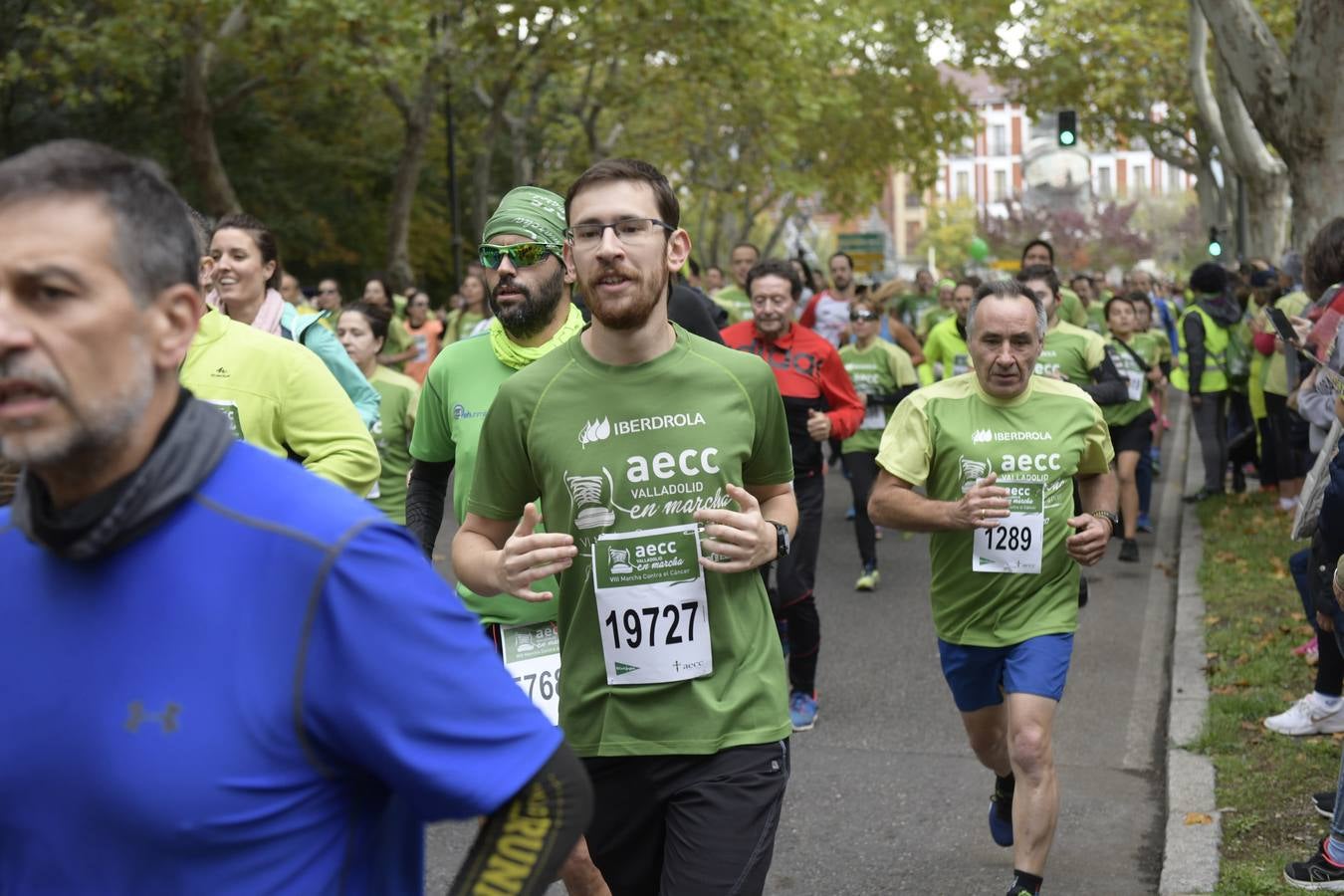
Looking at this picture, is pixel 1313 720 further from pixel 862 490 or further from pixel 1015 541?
pixel 862 490

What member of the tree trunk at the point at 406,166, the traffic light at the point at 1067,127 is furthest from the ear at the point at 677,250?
the traffic light at the point at 1067,127

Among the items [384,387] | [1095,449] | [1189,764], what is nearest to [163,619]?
[1095,449]

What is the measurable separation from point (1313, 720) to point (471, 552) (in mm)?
4663

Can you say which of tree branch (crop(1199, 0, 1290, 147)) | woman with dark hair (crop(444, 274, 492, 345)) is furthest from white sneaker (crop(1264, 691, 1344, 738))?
woman with dark hair (crop(444, 274, 492, 345))

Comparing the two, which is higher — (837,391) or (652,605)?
(652,605)

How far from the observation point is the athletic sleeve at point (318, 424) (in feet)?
15.7

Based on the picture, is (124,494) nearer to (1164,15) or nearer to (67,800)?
(67,800)

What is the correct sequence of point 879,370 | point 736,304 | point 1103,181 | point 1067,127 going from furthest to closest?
point 1103,181, point 1067,127, point 736,304, point 879,370

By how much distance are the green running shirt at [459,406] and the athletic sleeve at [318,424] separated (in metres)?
0.26

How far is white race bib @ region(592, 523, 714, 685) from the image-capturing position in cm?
388

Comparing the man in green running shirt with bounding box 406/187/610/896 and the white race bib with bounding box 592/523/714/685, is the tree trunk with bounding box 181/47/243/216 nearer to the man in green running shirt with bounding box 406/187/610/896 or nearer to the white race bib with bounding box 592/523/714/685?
the man in green running shirt with bounding box 406/187/610/896

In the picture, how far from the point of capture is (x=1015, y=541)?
5.68 m

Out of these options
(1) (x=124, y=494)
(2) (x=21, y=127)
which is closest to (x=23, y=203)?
(1) (x=124, y=494)

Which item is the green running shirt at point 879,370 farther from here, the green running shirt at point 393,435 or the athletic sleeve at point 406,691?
the athletic sleeve at point 406,691
